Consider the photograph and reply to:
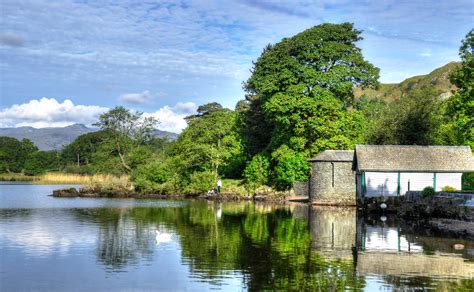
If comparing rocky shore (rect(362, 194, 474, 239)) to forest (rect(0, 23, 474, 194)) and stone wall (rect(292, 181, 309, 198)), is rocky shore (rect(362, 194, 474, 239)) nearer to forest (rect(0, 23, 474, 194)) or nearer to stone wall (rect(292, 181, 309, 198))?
forest (rect(0, 23, 474, 194))

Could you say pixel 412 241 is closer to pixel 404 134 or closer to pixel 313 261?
pixel 313 261

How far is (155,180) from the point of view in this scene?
66.2 m

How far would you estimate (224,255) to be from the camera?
2109cm

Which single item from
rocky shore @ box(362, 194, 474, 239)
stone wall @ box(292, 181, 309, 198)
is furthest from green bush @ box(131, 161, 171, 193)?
rocky shore @ box(362, 194, 474, 239)

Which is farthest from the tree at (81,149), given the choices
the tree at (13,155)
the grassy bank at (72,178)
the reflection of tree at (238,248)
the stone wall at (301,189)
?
the reflection of tree at (238,248)

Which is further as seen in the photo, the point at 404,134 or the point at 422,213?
the point at 404,134

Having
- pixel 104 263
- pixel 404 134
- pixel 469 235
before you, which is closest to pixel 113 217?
pixel 104 263

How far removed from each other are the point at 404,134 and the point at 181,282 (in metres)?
43.6

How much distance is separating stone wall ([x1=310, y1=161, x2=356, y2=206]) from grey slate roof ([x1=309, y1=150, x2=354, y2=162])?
36 cm

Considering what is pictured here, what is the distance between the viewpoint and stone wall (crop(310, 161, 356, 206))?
1891 inches

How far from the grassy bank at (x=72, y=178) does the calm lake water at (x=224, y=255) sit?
101 feet

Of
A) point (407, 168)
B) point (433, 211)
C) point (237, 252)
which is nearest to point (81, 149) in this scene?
point (407, 168)

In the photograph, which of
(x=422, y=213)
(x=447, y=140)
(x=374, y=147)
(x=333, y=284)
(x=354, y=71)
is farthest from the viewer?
(x=447, y=140)

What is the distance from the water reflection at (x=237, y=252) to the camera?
17.0m
